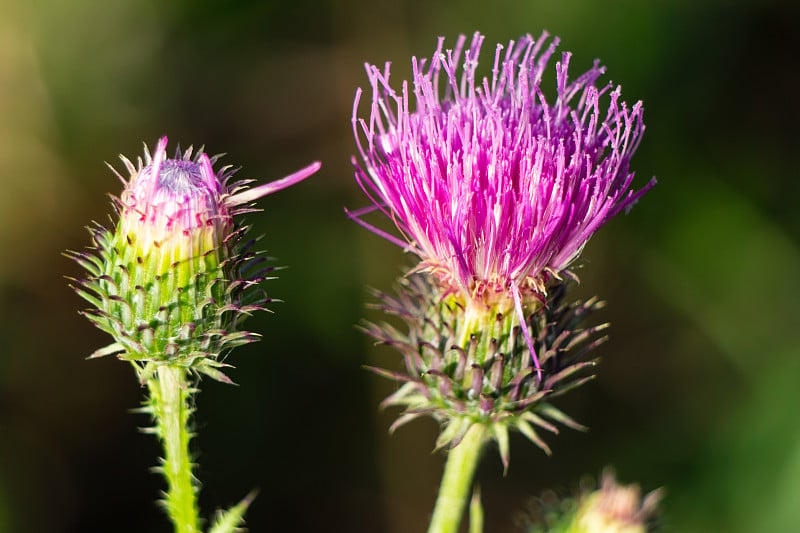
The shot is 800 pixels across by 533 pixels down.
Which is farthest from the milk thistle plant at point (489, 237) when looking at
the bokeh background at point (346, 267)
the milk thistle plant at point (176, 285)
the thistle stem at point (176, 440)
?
the bokeh background at point (346, 267)

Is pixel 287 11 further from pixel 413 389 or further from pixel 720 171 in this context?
pixel 413 389

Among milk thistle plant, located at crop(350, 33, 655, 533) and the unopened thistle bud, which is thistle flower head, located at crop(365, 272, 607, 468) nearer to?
milk thistle plant, located at crop(350, 33, 655, 533)

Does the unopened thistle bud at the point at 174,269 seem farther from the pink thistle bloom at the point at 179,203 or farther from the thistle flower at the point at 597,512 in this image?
the thistle flower at the point at 597,512

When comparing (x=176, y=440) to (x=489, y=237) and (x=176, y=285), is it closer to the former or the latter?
(x=176, y=285)

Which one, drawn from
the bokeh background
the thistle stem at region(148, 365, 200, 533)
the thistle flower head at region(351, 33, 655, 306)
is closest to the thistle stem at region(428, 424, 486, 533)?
the thistle flower head at region(351, 33, 655, 306)

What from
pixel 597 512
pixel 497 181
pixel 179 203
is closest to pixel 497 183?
pixel 497 181

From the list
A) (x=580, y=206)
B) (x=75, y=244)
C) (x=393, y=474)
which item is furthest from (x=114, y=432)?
(x=580, y=206)
